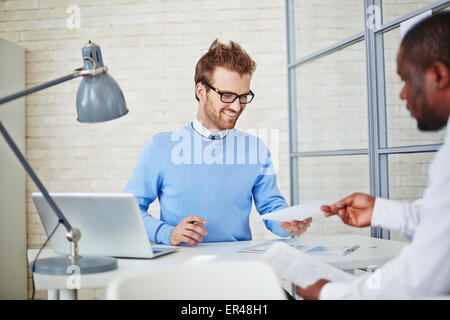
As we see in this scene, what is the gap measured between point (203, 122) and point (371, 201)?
1.07 metres

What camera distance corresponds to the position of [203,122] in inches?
91.8

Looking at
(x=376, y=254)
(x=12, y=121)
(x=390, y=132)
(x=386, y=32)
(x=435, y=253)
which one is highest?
(x=386, y=32)

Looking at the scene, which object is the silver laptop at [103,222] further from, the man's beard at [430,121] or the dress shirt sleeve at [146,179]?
the man's beard at [430,121]

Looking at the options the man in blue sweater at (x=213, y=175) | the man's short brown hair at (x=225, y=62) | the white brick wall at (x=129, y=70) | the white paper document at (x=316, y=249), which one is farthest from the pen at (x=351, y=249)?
the white brick wall at (x=129, y=70)

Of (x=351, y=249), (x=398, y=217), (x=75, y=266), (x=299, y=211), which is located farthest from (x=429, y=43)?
(x=75, y=266)

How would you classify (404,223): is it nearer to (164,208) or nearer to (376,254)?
(376,254)

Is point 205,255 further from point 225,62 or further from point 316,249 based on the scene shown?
point 225,62

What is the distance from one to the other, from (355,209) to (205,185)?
841 millimetres

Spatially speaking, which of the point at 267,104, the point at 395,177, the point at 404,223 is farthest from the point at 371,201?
the point at 267,104

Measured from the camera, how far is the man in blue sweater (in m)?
2.15

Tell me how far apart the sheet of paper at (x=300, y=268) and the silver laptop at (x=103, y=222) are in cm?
40

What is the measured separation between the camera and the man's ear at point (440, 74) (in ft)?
3.92

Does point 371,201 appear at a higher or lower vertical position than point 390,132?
lower

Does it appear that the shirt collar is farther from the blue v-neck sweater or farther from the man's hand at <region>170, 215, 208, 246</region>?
the man's hand at <region>170, 215, 208, 246</region>
